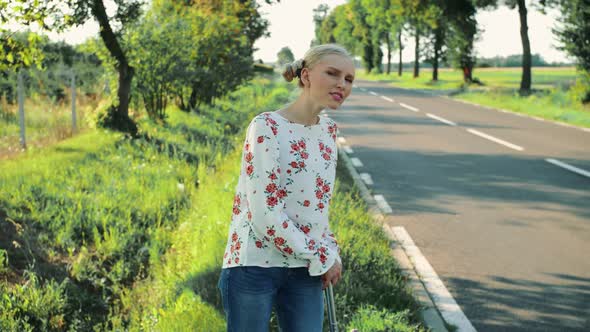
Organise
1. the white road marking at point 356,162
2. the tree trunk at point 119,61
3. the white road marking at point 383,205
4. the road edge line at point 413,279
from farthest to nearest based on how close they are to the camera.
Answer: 1. the tree trunk at point 119,61
2. the white road marking at point 356,162
3. the white road marking at point 383,205
4. the road edge line at point 413,279

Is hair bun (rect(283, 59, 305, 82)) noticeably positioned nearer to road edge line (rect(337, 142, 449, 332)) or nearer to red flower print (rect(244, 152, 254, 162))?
red flower print (rect(244, 152, 254, 162))

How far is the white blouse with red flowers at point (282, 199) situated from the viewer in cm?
226

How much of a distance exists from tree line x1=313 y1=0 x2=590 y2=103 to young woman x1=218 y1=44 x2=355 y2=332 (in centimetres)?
2131

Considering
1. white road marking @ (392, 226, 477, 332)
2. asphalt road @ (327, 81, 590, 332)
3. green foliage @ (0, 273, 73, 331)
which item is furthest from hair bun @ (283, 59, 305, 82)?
green foliage @ (0, 273, 73, 331)

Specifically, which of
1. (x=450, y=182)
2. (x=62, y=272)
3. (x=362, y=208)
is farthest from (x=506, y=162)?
(x=62, y=272)

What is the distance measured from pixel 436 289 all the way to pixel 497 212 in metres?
2.92

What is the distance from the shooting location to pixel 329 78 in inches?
95.0

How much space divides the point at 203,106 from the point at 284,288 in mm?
16435

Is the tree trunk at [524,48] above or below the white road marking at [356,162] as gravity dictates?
above

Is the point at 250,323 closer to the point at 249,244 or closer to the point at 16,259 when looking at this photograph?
the point at 249,244

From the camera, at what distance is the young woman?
2.27m

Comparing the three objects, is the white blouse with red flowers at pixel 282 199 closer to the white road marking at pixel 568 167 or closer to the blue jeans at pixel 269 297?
the blue jeans at pixel 269 297

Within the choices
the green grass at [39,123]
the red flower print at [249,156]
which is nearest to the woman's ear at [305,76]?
the red flower print at [249,156]

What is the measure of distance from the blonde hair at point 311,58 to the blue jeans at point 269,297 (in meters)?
0.75
